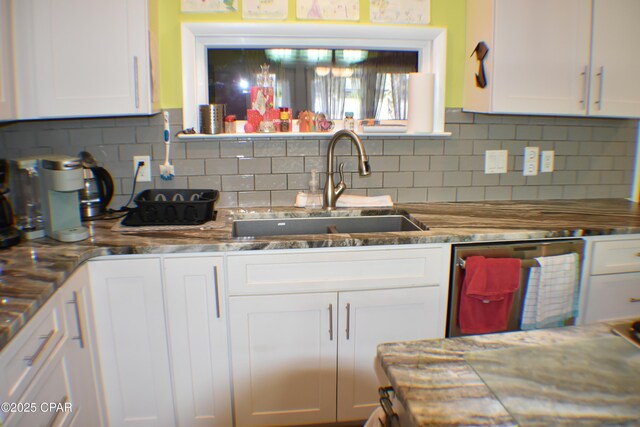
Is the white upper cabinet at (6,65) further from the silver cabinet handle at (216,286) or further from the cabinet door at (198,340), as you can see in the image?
the silver cabinet handle at (216,286)

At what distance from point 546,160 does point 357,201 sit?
3.78ft

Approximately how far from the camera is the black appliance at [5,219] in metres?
1.76

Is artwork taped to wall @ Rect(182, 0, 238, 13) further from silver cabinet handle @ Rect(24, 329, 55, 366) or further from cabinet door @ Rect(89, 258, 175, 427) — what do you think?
silver cabinet handle @ Rect(24, 329, 55, 366)

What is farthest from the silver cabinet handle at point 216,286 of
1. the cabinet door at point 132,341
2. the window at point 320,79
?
the window at point 320,79

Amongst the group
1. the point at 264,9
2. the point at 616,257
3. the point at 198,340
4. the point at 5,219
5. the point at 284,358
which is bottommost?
the point at 284,358

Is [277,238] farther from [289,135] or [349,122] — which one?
[349,122]

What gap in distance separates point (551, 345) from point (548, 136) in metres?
2.00

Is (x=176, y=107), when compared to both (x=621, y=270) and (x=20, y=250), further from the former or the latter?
(x=621, y=270)

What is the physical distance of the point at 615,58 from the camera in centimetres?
232

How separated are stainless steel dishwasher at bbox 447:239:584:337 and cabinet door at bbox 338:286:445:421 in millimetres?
63

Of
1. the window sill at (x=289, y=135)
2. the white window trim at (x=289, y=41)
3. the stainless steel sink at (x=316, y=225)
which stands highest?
the white window trim at (x=289, y=41)

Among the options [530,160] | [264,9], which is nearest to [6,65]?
[264,9]

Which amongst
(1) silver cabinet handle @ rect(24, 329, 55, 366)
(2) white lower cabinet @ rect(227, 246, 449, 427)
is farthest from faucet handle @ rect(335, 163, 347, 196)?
(1) silver cabinet handle @ rect(24, 329, 55, 366)

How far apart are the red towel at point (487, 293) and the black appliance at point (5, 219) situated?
1.79m
